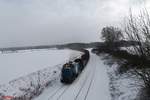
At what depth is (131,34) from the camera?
8961mm

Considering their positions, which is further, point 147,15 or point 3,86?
point 3,86

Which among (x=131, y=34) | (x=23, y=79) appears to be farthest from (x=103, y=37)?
(x=131, y=34)

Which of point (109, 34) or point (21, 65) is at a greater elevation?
point (109, 34)

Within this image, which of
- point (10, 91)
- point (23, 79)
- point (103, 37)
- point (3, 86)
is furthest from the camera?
point (103, 37)

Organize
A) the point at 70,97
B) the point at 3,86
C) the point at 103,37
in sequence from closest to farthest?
the point at 70,97, the point at 3,86, the point at 103,37

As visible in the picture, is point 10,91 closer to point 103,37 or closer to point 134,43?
point 134,43

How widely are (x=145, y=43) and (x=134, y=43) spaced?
740 mm

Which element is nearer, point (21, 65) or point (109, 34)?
point (21, 65)

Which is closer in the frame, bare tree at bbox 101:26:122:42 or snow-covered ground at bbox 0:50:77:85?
snow-covered ground at bbox 0:50:77:85

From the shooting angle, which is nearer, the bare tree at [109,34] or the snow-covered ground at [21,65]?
the snow-covered ground at [21,65]

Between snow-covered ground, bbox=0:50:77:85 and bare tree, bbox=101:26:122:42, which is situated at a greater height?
bare tree, bbox=101:26:122:42

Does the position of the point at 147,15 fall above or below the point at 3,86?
above

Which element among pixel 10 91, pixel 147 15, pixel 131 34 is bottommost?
pixel 10 91

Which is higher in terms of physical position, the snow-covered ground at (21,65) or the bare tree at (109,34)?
the bare tree at (109,34)
